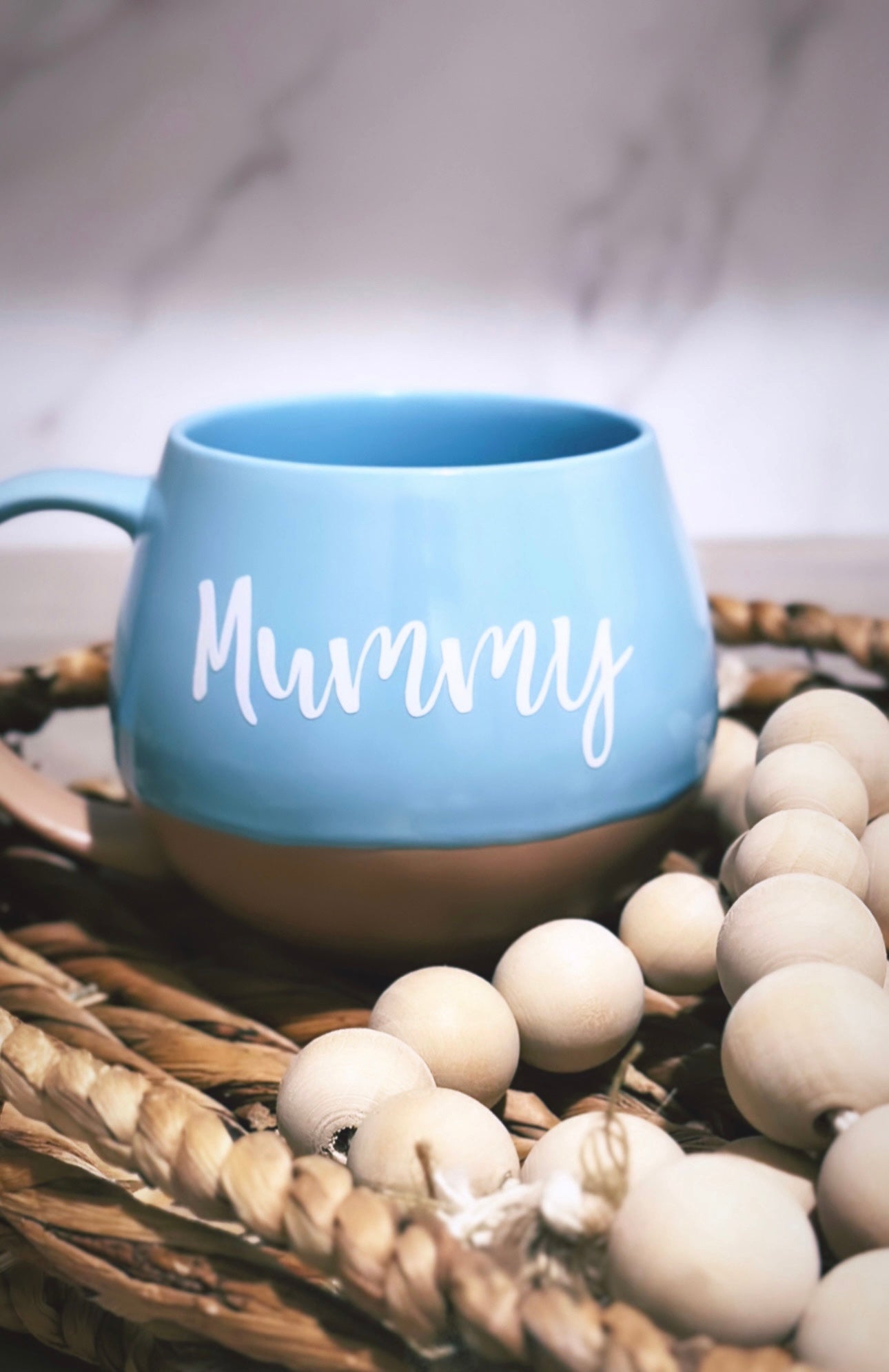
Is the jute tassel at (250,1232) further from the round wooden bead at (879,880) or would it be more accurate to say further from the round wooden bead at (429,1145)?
the round wooden bead at (879,880)

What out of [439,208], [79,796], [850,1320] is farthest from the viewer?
[439,208]

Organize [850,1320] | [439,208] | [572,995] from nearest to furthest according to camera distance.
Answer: [850,1320] < [572,995] < [439,208]

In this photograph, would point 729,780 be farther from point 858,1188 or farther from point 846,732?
point 858,1188

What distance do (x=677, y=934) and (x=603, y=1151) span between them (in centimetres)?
9

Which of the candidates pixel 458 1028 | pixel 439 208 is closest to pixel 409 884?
pixel 458 1028

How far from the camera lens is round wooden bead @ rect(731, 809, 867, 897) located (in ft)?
0.99

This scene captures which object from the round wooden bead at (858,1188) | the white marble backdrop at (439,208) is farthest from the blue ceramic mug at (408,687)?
the white marble backdrop at (439,208)

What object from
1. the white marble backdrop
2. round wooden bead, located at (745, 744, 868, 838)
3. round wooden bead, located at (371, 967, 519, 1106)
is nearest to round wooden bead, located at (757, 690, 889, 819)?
round wooden bead, located at (745, 744, 868, 838)

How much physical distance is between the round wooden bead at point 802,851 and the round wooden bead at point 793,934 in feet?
0.07

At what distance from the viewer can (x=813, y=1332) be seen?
0.65 ft

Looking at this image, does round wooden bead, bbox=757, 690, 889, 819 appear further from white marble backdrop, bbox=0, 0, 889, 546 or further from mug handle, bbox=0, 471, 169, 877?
white marble backdrop, bbox=0, 0, 889, 546

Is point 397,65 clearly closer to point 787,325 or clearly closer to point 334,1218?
point 787,325

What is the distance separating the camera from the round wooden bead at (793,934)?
→ 0.85ft

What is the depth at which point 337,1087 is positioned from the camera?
265mm
